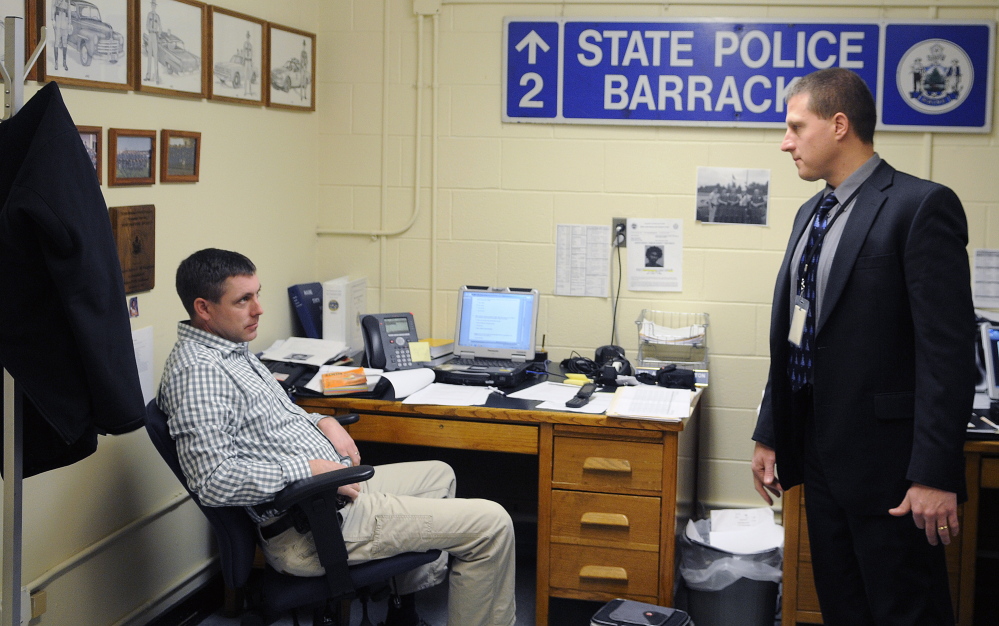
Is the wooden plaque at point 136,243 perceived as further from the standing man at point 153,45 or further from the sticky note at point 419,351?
the sticky note at point 419,351

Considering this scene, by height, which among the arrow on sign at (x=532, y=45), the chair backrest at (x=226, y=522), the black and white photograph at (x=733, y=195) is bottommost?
the chair backrest at (x=226, y=522)

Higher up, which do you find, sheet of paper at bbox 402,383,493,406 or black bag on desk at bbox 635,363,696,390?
black bag on desk at bbox 635,363,696,390

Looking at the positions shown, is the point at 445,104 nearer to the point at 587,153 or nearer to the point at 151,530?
the point at 587,153

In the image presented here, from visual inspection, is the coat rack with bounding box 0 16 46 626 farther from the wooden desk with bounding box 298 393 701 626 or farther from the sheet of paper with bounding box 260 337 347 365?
the sheet of paper with bounding box 260 337 347 365

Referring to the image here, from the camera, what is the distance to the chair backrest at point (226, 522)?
91.9 inches

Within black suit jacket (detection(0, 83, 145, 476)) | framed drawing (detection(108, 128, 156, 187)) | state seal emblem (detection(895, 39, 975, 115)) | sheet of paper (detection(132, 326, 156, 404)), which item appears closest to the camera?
black suit jacket (detection(0, 83, 145, 476))

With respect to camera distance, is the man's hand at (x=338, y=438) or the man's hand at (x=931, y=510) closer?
the man's hand at (x=931, y=510)

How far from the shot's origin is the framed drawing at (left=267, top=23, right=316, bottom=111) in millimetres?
3463

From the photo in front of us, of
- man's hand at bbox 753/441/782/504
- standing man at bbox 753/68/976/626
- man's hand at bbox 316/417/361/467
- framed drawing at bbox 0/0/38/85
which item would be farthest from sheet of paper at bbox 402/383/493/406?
framed drawing at bbox 0/0/38/85

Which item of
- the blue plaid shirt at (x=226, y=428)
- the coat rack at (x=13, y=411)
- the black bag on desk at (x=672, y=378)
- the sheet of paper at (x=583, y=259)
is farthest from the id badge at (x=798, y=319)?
the coat rack at (x=13, y=411)

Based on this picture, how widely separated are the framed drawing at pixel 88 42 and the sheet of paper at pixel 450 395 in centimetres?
126

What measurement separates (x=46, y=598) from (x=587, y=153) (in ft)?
7.67

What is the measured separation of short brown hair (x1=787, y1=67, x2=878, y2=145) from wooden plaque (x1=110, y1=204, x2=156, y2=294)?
5.91ft

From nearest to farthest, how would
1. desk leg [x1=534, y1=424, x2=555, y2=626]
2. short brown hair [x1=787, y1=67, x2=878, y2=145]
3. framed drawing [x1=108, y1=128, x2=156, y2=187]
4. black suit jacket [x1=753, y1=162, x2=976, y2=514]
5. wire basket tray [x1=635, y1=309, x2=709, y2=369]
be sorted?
1. black suit jacket [x1=753, y1=162, x2=976, y2=514]
2. short brown hair [x1=787, y1=67, x2=878, y2=145]
3. framed drawing [x1=108, y1=128, x2=156, y2=187]
4. desk leg [x1=534, y1=424, x2=555, y2=626]
5. wire basket tray [x1=635, y1=309, x2=709, y2=369]
